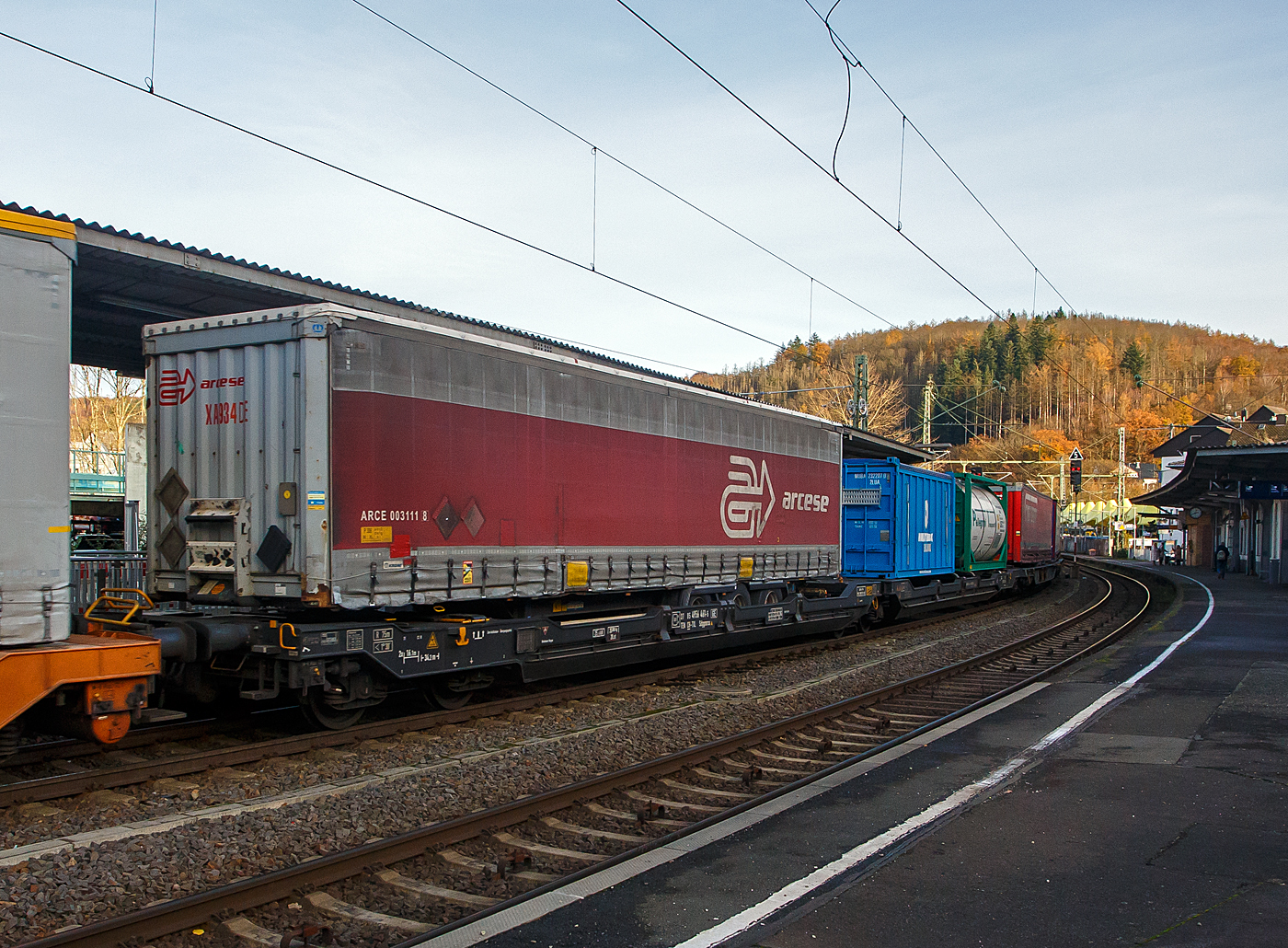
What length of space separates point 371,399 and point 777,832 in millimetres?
4951

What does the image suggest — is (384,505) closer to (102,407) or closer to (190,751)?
(190,751)

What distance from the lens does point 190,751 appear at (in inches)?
320

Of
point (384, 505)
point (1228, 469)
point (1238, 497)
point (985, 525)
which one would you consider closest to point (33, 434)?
Answer: point (384, 505)

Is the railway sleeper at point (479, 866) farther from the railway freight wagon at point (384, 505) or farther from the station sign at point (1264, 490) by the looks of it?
the station sign at point (1264, 490)

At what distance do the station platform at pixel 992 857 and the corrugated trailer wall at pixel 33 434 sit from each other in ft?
11.8

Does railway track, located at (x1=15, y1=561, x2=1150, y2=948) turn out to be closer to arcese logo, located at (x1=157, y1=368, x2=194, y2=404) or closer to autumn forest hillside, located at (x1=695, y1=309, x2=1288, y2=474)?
arcese logo, located at (x1=157, y1=368, x2=194, y2=404)

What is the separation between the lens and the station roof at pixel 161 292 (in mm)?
10039

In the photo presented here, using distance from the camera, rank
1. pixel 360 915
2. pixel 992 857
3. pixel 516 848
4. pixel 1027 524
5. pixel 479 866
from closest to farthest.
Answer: pixel 360 915 → pixel 992 857 → pixel 479 866 → pixel 516 848 → pixel 1027 524

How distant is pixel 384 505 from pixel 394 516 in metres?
0.15

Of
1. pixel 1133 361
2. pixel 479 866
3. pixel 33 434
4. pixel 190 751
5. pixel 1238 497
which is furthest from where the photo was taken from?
pixel 1133 361

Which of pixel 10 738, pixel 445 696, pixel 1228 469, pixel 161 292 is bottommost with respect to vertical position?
pixel 445 696

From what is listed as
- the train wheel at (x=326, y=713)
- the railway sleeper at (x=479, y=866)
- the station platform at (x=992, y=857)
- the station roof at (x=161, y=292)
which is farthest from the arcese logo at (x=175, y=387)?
the station platform at (x=992, y=857)

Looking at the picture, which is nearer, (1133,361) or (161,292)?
(161,292)

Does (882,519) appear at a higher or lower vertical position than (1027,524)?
higher
